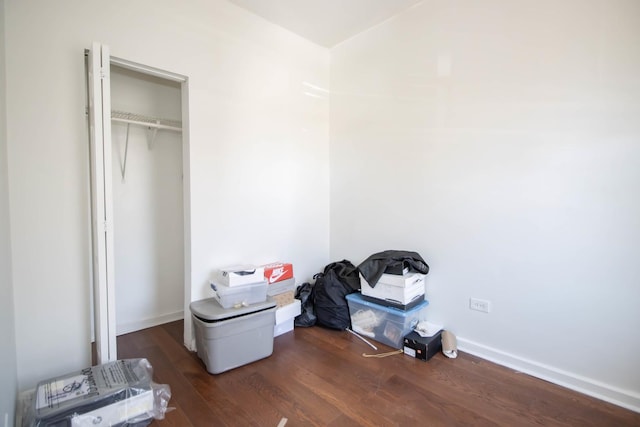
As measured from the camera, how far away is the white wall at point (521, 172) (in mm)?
1819

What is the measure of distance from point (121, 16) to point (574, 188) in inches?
124

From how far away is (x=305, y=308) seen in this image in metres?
2.96

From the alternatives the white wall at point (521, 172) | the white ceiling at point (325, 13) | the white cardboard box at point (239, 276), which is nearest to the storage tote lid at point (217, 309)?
the white cardboard box at point (239, 276)

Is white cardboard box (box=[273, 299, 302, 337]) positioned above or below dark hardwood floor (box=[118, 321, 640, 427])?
above

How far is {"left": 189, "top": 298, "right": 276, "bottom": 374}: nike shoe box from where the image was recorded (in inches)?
82.5

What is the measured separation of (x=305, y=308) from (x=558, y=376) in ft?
6.39

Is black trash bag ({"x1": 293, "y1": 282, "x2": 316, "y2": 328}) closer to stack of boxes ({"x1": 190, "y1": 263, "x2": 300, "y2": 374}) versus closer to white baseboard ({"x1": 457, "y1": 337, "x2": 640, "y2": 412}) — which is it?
stack of boxes ({"x1": 190, "y1": 263, "x2": 300, "y2": 374})

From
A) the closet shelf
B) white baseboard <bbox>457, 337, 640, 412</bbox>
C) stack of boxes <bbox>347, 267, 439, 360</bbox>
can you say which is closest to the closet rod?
the closet shelf

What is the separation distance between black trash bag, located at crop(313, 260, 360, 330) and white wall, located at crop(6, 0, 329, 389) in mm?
445

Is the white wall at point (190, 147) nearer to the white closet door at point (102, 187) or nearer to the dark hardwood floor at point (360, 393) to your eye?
the white closet door at point (102, 187)

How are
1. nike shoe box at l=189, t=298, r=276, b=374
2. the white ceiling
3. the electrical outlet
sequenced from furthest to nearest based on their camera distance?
the white ceiling < the electrical outlet < nike shoe box at l=189, t=298, r=276, b=374

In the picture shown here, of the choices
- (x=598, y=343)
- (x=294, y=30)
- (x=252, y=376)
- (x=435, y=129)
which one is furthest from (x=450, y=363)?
(x=294, y=30)

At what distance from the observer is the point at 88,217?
2029mm

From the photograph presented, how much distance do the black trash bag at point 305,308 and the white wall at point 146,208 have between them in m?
1.22
